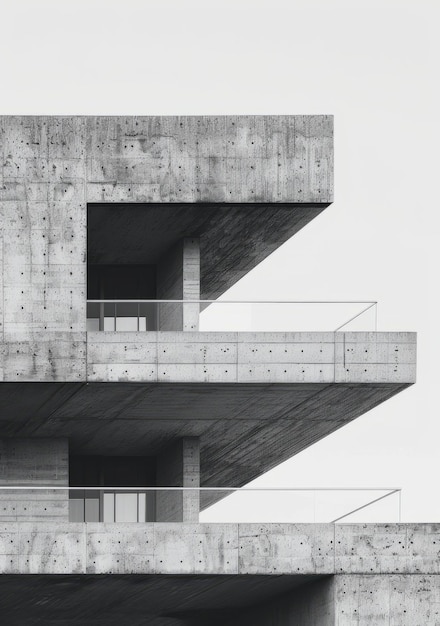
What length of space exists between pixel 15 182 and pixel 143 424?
5386 millimetres

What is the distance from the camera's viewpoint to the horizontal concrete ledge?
23312 millimetres

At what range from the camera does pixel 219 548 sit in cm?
2355

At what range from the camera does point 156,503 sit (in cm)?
2448

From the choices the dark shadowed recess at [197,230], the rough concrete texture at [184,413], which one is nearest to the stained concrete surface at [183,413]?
the rough concrete texture at [184,413]

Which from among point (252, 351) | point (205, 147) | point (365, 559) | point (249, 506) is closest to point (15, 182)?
point (205, 147)

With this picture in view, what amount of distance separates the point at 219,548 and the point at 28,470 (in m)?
5.09

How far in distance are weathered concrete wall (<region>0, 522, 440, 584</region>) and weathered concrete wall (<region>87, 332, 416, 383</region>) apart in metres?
2.54

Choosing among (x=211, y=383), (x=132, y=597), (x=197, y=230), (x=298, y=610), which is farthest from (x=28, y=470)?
(x=298, y=610)

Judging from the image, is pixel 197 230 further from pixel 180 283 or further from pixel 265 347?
pixel 265 347

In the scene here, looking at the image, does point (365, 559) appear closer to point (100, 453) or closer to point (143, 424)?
point (143, 424)

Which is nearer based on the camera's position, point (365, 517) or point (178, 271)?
point (365, 517)

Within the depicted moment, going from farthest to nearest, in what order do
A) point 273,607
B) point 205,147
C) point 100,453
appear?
point 100,453 → point 273,607 → point 205,147

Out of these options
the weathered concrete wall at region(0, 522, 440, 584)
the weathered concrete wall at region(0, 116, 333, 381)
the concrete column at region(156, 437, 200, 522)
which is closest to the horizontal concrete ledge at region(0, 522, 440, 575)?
the weathered concrete wall at region(0, 522, 440, 584)

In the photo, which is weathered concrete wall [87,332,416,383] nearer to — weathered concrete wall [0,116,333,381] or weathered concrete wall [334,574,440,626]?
weathered concrete wall [0,116,333,381]
